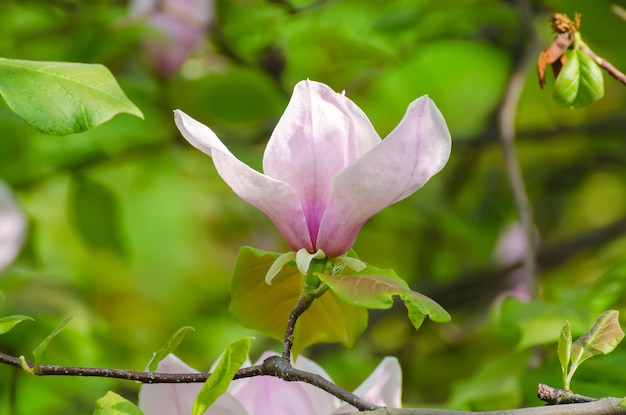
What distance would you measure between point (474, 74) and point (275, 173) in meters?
1.41

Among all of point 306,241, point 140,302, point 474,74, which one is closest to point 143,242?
A: point 140,302

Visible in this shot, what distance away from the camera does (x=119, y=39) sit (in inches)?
47.3

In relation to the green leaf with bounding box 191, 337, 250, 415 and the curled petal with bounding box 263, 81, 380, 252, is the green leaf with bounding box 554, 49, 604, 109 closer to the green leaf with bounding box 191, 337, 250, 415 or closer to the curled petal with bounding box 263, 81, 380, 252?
the curled petal with bounding box 263, 81, 380, 252

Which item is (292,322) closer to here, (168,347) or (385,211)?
(168,347)

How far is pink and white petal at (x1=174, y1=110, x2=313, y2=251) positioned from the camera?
55 cm

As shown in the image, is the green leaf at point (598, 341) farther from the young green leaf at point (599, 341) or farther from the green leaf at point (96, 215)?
the green leaf at point (96, 215)

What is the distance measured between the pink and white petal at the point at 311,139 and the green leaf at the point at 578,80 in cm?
15

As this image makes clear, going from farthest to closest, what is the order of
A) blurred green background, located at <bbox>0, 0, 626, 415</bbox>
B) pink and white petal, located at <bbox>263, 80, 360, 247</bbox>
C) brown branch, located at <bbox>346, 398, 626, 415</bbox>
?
blurred green background, located at <bbox>0, 0, 626, 415</bbox> → pink and white petal, located at <bbox>263, 80, 360, 247</bbox> → brown branch, located at <bbox>346, 398, 626, 415</bbox>

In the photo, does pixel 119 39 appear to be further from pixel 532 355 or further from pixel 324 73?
pixel 532 355

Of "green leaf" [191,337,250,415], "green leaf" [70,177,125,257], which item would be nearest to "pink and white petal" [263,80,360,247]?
"green leaf" [191,337,250,415]

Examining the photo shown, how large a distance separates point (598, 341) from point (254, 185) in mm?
226

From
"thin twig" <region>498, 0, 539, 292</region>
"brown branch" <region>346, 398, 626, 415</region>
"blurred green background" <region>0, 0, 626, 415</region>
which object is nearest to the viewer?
"brown branch" <region>346, 398, 626, 415</region>

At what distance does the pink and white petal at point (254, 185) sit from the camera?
1.81 ft

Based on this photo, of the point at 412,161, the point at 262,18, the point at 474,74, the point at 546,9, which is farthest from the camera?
the point at 474,74
